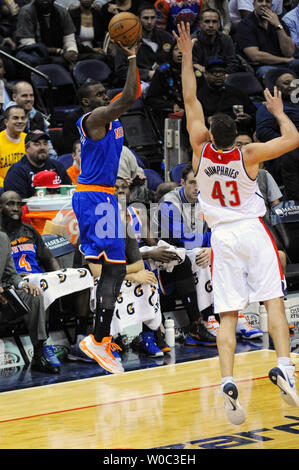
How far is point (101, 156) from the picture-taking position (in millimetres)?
6398

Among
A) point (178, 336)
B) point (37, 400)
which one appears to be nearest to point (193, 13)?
point (178, 336)

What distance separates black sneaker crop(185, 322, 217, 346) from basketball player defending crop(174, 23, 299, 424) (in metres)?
2.56

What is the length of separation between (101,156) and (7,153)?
276 centimetres

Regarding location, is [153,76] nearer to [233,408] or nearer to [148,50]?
[148,50]

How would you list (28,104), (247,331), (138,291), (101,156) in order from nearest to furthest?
1. (101,156)
2. (138,291)
3. (247,331)
4. (28,104)

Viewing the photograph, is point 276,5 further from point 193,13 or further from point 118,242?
point 118,242

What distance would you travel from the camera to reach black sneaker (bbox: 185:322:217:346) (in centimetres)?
805

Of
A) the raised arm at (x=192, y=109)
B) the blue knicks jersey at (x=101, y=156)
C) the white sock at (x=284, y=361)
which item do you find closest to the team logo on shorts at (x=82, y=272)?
the blue knicks jersey at (x=101, y=156)

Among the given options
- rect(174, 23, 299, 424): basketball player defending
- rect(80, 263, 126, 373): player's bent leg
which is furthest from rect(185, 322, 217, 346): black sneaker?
rect(174, 23, 299, 424): basketball player defending

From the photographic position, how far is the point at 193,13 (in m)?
12.3

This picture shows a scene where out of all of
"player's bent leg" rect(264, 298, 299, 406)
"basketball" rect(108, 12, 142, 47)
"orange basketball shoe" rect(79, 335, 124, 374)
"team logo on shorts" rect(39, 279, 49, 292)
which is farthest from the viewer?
"team logo on shorts" rect(39, 279, 49, 292)

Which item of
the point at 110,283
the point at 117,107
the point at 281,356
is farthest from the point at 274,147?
the point at 110,283

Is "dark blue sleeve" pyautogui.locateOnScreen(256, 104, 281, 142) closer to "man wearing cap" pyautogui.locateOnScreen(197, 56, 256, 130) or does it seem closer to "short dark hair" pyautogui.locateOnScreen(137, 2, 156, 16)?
"man wearing cap" pyautogui.locateOnScreen(197, 56, 256, 130)

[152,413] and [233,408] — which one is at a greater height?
[233,408]
